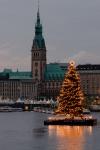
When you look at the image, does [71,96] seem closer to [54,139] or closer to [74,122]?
[74,122]

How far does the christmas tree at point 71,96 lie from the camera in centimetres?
7956

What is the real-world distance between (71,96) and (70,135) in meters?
13.2

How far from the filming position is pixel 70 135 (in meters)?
66.6

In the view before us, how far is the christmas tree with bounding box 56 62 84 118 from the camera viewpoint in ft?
261

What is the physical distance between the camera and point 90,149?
56.3 meters

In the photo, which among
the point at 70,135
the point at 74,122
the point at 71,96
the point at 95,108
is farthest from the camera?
the point at 95,108

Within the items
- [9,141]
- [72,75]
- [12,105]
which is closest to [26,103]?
[12,105]

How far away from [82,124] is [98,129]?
4.19 m

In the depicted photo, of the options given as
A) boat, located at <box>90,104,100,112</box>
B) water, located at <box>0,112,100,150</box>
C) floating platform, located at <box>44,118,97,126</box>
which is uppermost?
boat, located at <box>90,104,100,112</box>

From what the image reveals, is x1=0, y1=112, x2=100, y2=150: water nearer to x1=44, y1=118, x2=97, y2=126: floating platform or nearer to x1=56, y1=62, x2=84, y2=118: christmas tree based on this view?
x1=44, y1=118, x2=97, y2=126: floating platform

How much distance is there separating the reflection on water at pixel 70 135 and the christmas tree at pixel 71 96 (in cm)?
279

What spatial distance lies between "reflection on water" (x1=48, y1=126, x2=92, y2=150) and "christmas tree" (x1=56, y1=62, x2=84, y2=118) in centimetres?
279

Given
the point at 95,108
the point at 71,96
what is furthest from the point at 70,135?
the point at 95,108

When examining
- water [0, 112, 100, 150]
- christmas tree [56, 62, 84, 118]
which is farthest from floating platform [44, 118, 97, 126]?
water [0, 112, 100, 150]
